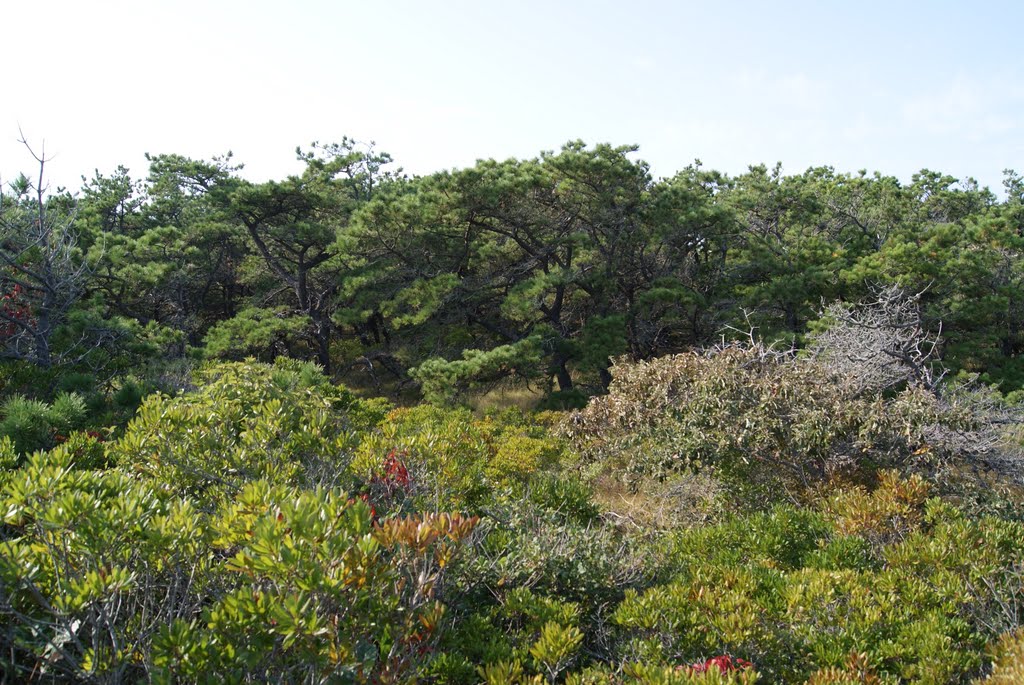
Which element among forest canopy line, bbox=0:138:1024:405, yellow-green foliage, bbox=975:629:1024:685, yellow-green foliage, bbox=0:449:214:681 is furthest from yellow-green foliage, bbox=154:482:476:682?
forest canopy line, bbox=0:138:1024:405

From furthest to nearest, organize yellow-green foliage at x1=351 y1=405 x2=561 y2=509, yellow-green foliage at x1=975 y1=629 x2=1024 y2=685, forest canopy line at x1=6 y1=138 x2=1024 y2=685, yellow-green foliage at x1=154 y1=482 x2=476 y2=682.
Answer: yellow-green foliage at x1=351 y1=405 x2=561 y2=509 → yellow-green foliage at x1=975 y1=629 x2=1024 y2=685 → forest canopy line at x1=6 y1=138 x2=1024 y2=685 → yellow-green foliage at x1=154 y1=482 x2=476 y2=682

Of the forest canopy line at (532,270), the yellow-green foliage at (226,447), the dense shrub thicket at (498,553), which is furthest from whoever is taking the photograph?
the forest canopy line at (532,270)

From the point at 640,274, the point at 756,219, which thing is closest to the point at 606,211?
the point at 640,274

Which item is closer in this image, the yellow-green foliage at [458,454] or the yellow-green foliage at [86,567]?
the yellow-green foliage at [86,567]

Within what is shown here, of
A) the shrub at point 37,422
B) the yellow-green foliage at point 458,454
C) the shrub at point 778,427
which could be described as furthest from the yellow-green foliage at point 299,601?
the shrub at point 778,427

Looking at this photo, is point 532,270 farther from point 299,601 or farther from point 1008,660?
point 299,601

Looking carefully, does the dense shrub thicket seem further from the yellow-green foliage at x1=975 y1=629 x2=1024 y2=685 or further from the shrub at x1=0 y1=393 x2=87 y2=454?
the shrub at x1=0 y1=393 x2=87 y2=454

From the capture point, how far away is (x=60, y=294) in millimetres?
8805

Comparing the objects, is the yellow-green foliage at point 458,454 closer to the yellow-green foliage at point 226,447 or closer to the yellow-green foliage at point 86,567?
the yellow-green foliage at point 226,447

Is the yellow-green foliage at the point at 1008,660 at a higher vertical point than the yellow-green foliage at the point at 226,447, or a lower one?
lower

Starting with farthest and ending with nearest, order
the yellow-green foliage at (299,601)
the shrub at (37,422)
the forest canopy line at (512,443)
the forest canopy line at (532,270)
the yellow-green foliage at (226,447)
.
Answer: the forest canopy line at (532,270), the shrub at (37,422), the yellow-green foliage at (226,447), the forest canopy line at (512,443), the yellow-green foliage at (299,601)

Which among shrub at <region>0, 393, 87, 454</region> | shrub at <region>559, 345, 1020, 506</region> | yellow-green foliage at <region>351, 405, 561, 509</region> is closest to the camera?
yellow-green foliage at <region>351, 405, 561, 509</region>

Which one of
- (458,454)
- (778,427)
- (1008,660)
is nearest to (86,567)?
(458,454)

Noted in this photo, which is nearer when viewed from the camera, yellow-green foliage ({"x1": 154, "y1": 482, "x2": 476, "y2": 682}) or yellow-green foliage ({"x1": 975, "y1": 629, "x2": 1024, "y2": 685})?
yellow-green foliage ({"x1": 154, "y1": 482, "x2": 476, "y2": 682})
